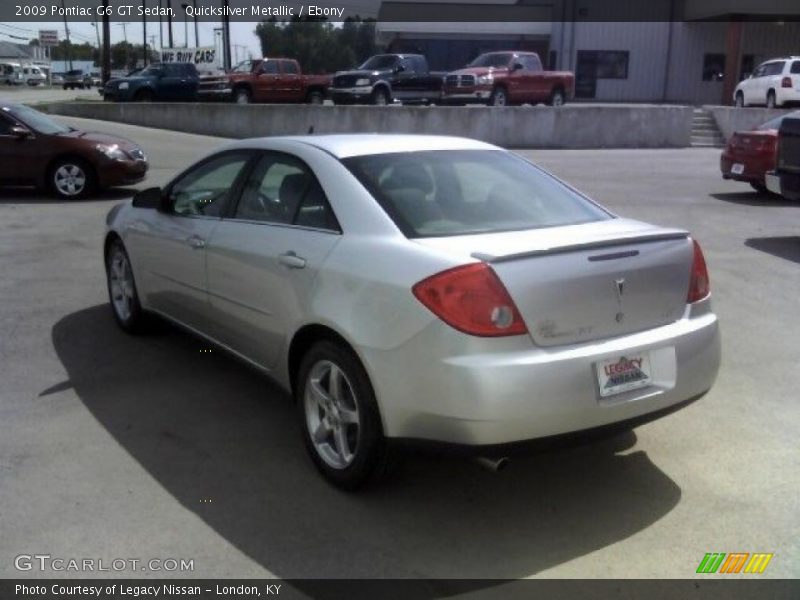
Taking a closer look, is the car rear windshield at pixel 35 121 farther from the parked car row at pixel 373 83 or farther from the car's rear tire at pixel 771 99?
the car's rear tire at pixel 771 99

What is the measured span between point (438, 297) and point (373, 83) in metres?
23.9

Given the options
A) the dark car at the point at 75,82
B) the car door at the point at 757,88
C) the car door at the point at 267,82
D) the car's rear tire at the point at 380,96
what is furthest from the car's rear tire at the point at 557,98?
the dark car at the point at 75,82

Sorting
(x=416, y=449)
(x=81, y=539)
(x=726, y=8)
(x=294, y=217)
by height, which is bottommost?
(x=81, y=539)

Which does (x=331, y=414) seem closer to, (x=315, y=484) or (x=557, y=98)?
(x=315, y=484)

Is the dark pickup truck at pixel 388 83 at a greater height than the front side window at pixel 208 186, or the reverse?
the dark pickup truck at pixel 388 83

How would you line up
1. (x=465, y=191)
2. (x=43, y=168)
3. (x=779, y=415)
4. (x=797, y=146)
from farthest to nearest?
(x=43, y=168) → (x=797, y=146) → (x=779, y=415) → (x=465, y=191)

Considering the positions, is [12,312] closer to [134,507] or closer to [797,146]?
[134,507]

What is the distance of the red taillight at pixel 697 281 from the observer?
3.85 meters

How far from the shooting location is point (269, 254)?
4.21m

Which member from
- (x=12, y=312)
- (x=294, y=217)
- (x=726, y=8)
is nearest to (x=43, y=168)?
(x=12, y=312)

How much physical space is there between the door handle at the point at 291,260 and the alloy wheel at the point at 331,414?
48 cm

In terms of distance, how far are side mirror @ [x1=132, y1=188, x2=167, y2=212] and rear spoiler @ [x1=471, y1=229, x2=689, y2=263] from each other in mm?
2789

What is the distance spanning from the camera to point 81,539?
134 inches

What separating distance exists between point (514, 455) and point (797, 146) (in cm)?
760
